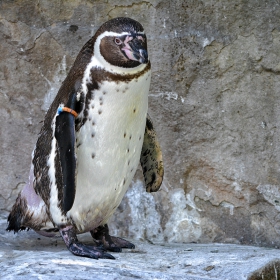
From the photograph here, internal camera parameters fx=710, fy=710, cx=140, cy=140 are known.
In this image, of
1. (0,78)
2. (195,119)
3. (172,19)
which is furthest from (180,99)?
(0,78)

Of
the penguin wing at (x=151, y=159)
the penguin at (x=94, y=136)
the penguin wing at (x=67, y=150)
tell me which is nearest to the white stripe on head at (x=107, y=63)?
the penguin at (x=94, y=136)

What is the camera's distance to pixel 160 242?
3.51m

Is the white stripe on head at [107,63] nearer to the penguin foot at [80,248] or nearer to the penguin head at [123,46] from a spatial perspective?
the penguin head at [123,46]

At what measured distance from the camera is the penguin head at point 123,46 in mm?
2715

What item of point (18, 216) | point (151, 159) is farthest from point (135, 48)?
point (18, 216)

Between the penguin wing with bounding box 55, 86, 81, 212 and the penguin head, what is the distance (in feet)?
0.69

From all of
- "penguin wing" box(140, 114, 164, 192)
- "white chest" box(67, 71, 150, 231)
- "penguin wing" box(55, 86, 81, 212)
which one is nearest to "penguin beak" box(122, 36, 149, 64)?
"white chest" box(67, 71, 150, 231)

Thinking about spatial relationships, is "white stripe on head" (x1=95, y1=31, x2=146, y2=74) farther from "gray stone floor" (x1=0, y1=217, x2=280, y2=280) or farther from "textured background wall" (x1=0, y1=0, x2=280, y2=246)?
"textured background wall" (x1=0, y1=0, x2=280, y2=246)

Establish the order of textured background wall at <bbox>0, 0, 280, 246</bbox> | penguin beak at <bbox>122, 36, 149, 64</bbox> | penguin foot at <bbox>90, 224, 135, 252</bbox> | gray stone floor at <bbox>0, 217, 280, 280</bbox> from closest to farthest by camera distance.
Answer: gray stone floor at <bbox>0, 217, 280, 280</bbox> → penguin beak at <bbox>122, 36, 149, 64</bbox> → penguin foot at <bbox>90, 224, 135, 252</bbox> → textured background wall at <bbox>0, 0, 280, 246</bbox>

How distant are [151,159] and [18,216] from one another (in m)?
0.65

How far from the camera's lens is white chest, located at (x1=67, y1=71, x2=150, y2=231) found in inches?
109

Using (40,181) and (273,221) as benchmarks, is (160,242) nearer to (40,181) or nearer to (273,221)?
(273,221)

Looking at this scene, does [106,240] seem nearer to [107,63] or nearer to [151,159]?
[151,159]

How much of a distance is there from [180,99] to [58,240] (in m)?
0.95
